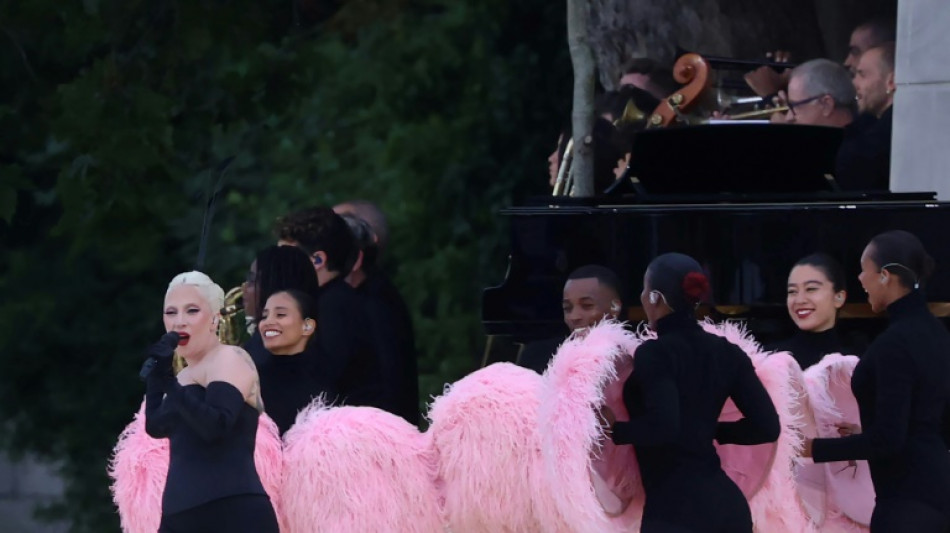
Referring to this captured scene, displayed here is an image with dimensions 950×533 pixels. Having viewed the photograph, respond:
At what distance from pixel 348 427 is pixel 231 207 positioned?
8571 millimetres

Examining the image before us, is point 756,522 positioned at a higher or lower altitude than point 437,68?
lower

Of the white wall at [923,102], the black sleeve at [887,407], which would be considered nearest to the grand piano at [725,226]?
the white wall at [923,102]

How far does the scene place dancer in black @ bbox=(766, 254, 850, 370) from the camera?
7906mm

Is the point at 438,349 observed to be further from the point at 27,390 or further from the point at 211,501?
the point at 211,501

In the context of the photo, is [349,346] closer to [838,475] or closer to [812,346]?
[812,346]

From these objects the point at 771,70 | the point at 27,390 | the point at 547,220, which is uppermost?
the point at 771,70

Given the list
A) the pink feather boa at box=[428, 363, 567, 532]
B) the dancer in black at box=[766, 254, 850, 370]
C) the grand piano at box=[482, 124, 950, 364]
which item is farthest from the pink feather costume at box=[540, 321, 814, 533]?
the grand piano at box=[482, 124, 950, 364]

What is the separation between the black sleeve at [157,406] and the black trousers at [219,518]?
270 mm

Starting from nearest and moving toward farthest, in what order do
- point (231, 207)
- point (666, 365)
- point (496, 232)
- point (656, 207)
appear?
1. point (666, 365)
2. point (656, 207)
3. point (496, 232)
4. point (231, 207)

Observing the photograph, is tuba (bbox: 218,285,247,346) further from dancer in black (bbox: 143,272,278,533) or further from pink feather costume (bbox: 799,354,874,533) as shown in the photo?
pink feather costume (bbox: 799,354,874,533)

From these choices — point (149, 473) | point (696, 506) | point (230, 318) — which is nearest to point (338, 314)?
point (230, 318)

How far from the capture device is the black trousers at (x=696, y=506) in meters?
5.98

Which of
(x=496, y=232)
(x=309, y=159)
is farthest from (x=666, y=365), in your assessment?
(x=309, y=159)

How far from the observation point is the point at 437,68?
14.1 meters
